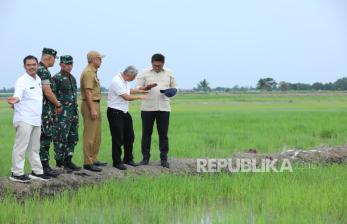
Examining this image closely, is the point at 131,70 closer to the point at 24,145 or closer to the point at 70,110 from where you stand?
the point at 70,110

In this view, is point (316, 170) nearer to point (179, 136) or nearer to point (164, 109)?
Answer: point (164, 109)

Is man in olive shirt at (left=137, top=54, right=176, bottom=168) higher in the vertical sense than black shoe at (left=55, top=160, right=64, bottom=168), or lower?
higher

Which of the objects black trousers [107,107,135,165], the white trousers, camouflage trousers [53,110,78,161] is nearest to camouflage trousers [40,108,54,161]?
camouflage trousers [53,110,78,161]

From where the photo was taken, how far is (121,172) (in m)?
5.91

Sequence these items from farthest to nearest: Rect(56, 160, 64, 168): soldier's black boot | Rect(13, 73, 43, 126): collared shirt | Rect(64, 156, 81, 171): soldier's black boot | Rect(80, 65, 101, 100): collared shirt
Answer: Rect(56, 160, 64, 168): soldier's black boot → Rect(64, 156, 81, 171): soldier's black boot → Rect(80, 65, 101, 100): collared shirt → Rect(13, 73, 43, 126): collared shirt

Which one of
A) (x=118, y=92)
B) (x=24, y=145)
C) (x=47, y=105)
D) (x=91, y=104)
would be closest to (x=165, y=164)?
(x=118, y=92)

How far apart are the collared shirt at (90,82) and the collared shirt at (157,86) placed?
0.64 metres

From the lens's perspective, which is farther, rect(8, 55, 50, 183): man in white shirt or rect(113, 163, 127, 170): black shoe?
rect(113, 163, 127, 170): black shoe

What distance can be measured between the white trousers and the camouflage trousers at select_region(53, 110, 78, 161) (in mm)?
476

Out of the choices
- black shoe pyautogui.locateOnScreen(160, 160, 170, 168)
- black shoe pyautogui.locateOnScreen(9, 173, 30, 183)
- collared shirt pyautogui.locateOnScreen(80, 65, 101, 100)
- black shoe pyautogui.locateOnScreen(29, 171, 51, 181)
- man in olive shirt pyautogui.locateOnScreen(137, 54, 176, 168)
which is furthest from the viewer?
black shoe pyautogui.locateOnScreen(160, 160, 170, 168)

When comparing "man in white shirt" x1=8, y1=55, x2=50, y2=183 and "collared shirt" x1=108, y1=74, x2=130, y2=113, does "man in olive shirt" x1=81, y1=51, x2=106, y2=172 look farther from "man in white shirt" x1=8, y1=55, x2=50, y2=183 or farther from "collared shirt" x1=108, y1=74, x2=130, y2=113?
"man in white shirt" x1=8, y1=55, x2=50, y2=183

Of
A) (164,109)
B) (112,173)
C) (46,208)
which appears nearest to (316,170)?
(164,109)

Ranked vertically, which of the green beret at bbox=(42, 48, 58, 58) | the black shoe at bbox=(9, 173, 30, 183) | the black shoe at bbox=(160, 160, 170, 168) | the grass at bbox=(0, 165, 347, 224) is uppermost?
the green beret at bbox=(42, 48, 58, 58)

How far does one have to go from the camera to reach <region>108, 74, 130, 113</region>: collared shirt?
19.5 ft
